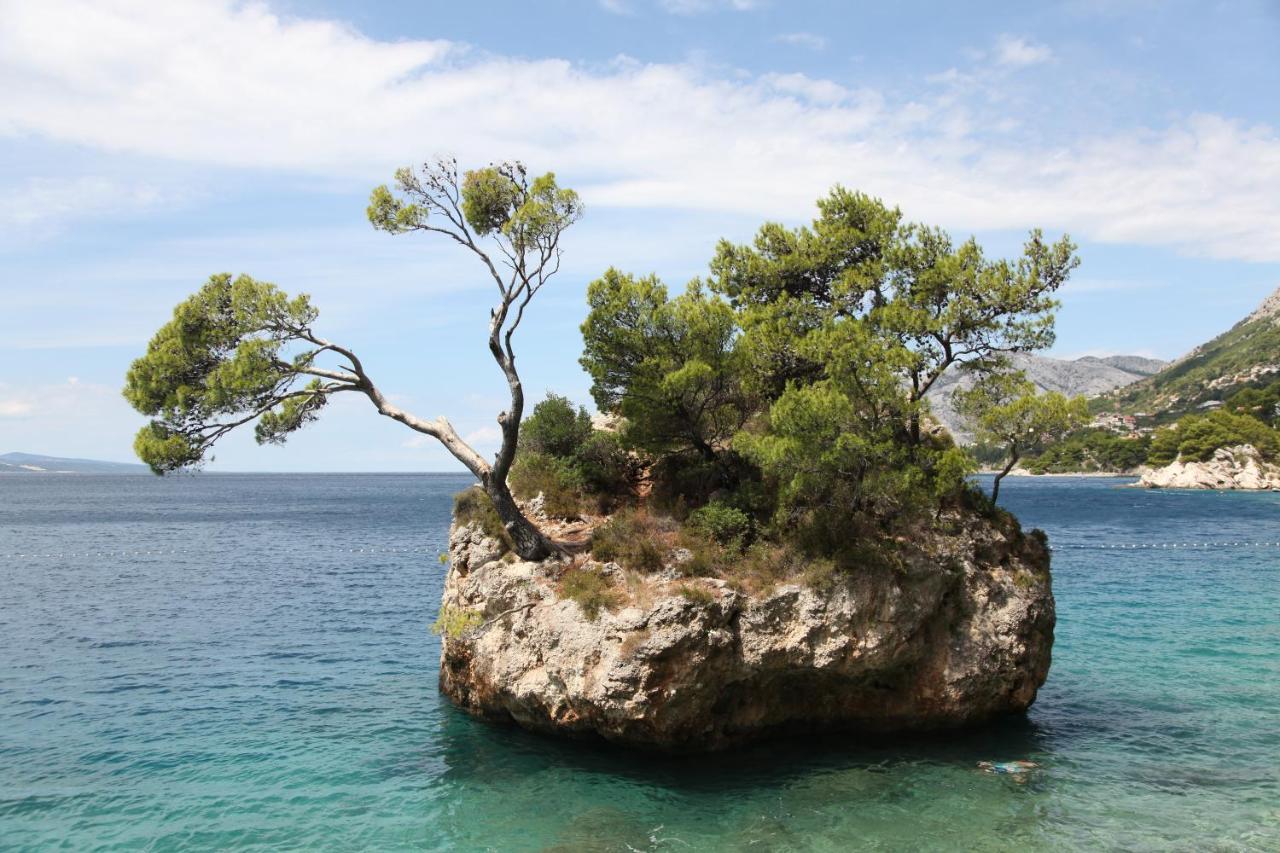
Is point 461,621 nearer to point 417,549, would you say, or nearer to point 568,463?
point 568,463

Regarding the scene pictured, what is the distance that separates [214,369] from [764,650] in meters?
17.1

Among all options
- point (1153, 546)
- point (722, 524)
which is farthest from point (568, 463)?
point (1153, 546)

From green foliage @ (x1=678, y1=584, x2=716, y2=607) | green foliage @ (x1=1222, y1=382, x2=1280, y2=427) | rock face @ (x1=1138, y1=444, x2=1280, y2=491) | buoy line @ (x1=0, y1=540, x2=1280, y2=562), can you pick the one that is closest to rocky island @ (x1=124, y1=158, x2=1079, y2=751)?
Answer: green foliage @ (x1=678, y1=584, x2=716, y2=607)

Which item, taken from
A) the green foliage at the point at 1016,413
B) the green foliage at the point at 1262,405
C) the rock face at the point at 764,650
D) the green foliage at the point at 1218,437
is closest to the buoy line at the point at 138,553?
the rock face at the point at 764,650

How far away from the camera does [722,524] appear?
2109cm

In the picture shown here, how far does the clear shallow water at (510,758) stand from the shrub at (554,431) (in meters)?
8.61

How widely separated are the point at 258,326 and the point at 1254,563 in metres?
56.3

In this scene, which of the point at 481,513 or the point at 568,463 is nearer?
the point at 481,513

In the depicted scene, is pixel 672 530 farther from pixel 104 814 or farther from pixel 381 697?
pixel 104 814

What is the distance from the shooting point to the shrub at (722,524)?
69.1ft

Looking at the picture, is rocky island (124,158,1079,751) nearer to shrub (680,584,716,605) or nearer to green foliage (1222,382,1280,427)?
shrub (680,584,716,605)

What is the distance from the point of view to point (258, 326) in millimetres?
22844

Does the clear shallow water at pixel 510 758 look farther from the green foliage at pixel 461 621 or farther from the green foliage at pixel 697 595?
the green foliage at pixel 697 595

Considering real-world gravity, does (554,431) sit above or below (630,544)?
above
